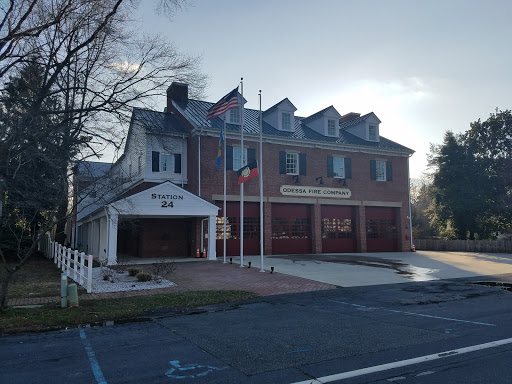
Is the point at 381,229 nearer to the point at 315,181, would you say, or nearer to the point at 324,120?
the point at 315,181

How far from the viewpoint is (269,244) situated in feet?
80.5

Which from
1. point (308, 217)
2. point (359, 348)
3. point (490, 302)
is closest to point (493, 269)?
point (490, 302)

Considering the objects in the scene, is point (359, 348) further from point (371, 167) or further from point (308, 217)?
point (371, 167)

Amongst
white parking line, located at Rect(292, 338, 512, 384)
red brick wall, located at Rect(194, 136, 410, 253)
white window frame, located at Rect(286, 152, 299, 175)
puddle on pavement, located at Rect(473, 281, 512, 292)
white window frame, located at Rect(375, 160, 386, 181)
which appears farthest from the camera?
white window frame, located at Rect(375, 160, 386, 181)

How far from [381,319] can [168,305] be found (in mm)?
5071

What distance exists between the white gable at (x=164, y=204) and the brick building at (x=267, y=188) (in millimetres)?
50

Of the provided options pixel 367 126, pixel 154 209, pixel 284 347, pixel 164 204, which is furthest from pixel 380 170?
pixel 284 347

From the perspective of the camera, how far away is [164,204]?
1969 cm

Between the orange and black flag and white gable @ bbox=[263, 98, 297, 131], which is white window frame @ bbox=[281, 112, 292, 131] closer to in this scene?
white gable @ bbox=[263, 98, 297, 131]

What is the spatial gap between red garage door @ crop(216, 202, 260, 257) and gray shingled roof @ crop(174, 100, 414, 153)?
4839 millimetres

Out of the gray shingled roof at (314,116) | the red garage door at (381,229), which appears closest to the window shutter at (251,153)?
the gray shingled roof at (314,116)

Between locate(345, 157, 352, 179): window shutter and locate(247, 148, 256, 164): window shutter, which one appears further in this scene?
locate(345, 157, 352, 179): window shutter

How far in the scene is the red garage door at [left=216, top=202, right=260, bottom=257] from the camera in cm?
2334

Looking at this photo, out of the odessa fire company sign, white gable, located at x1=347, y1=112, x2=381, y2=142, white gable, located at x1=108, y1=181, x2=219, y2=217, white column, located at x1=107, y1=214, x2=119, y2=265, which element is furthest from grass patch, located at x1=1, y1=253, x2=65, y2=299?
white gable, located at x1=347, y1=112, x2=381, y2=142
